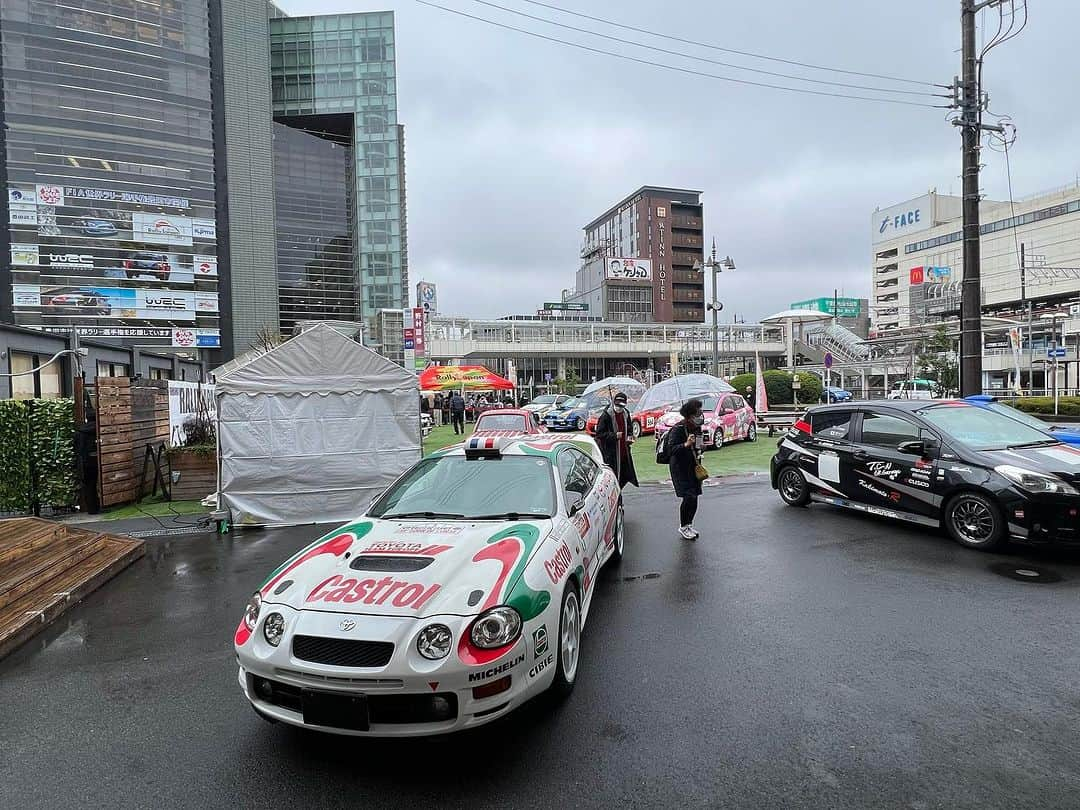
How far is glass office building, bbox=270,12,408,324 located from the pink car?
141 feet

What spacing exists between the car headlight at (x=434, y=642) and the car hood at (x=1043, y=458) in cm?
609

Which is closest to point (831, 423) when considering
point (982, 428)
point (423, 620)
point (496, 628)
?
point (982, 428)

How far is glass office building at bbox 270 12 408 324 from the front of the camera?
5688 centimetres

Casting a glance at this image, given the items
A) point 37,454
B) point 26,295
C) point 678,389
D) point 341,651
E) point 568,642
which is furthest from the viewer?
point 26,295

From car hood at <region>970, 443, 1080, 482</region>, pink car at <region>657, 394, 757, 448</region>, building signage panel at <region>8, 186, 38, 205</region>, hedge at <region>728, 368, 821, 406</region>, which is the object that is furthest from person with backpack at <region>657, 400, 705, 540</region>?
building signage panel at <region>8, 186, 38, 205</region>

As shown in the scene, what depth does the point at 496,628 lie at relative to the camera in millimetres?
3156

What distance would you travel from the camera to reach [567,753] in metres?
3.16

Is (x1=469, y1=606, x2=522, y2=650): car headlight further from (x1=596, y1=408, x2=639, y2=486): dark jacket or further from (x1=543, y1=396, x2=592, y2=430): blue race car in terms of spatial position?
(x1=543, y1=396, x2=592, y2=430): blue race car

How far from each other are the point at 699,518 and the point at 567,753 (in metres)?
6.10

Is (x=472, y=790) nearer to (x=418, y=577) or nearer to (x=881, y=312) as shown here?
(x=418, y=577)

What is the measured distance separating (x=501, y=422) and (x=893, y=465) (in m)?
9.53

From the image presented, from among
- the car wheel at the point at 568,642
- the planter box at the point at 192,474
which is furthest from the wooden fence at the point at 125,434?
the car wheel at the point at 568,642

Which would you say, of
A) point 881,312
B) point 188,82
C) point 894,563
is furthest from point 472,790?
point 881,312

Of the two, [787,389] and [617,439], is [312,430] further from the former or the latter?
[787,389]
